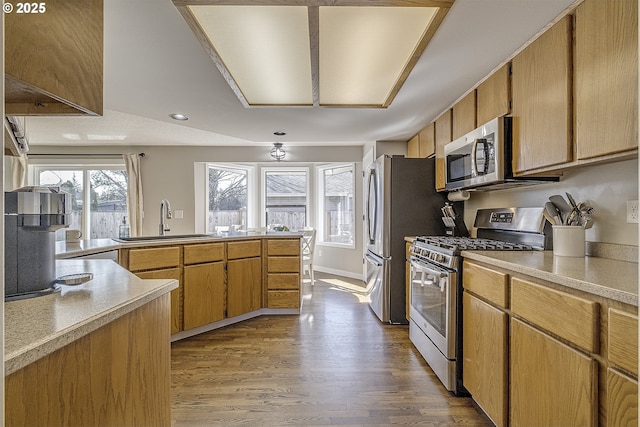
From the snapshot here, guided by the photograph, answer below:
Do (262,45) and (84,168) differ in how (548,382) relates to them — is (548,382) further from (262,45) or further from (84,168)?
(84,168)

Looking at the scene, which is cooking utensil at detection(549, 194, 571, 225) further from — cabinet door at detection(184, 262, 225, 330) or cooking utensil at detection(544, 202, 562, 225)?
cabinet door at detection(184, 262, 225, 330)

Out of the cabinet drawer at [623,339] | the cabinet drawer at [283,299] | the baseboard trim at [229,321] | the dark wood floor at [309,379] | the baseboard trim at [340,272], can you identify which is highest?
the cabinet drawer at [623,339]

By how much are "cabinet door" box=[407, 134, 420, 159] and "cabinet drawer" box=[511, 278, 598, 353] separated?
103 inches

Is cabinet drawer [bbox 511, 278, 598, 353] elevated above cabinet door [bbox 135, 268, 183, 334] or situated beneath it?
elevated above

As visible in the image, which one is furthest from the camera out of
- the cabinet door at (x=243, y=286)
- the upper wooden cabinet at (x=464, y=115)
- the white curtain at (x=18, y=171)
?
the white curtain at (x=18, y=171)

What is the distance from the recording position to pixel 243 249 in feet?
11.0

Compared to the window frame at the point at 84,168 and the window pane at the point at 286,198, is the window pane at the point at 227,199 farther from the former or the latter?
the window frame at the point at 84,168

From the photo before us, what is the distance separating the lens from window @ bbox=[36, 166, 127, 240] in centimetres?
540

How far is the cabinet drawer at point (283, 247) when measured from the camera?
3.55m

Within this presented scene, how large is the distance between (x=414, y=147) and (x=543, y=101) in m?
2.30

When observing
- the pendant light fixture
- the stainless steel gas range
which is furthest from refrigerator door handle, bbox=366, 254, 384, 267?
the pendant light fixture

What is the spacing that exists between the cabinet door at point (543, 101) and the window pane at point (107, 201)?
567 centimetres

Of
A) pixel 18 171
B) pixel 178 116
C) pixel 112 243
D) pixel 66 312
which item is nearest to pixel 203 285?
pixel 112 243

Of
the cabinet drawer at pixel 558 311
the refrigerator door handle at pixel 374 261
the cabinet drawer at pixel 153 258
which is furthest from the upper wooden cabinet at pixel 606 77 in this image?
the cabinet drawer at pixel 153 258
